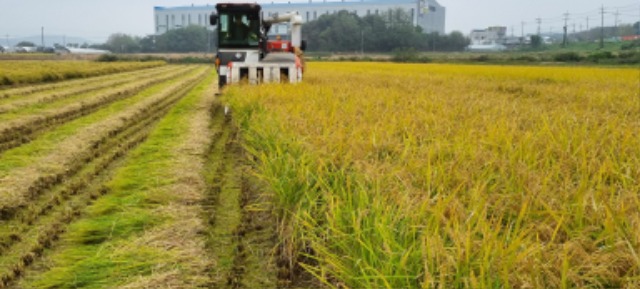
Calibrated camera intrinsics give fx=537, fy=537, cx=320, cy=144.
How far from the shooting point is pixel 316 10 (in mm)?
120375

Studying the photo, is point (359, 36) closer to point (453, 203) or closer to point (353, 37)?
point (353, 37)

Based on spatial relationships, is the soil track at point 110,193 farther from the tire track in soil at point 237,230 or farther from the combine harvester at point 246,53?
the combine harvester at point 246,53

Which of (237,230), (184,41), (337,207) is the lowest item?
(237,230)

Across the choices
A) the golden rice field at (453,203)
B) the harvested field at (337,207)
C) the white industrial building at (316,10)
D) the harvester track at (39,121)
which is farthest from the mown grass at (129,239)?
the white industrial building at (316,10)

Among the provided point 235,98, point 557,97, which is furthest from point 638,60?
point 235,98

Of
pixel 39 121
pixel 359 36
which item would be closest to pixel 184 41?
pixel 359 36

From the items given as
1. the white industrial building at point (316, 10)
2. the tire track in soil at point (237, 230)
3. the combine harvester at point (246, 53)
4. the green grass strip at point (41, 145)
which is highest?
the white industrial building at point (316, 10)

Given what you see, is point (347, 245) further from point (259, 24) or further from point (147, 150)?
point (259, 24)

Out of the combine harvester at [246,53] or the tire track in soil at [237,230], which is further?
the combine harvester at [246,53]

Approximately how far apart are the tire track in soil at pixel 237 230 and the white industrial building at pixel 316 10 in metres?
113

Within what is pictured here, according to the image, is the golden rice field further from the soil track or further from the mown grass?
the mown grass

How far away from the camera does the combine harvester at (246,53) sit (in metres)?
10.9

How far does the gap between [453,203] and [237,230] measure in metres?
1.58

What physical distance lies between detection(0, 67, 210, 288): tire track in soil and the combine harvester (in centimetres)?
447
